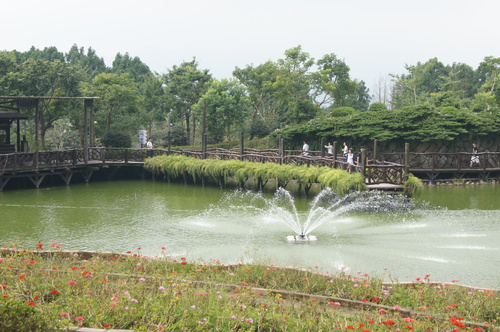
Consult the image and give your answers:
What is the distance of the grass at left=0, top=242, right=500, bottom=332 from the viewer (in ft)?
24.3

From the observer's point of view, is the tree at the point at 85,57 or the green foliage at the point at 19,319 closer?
the green foliage at the point at 19,319

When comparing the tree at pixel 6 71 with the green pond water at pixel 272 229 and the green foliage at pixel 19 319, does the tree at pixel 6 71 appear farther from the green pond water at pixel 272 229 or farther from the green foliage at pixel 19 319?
the green foliage at pixel 19 319

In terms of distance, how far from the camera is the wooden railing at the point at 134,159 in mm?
22203

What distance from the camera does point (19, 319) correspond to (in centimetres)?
650

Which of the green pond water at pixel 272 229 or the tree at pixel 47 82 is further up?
the tree at pixel 47 82

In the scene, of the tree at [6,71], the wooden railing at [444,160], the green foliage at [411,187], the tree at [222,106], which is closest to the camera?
the green foliage at [411,187]

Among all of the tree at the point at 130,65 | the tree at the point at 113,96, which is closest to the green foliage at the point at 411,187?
the tree at the point at 113,96

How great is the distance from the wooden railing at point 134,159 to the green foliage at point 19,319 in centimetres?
1654

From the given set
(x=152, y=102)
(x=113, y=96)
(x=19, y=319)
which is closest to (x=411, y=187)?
(x=19, y=319)

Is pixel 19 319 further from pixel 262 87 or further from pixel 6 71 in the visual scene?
pixel 262 87

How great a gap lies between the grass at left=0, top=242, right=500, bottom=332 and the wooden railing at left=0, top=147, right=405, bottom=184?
12.0m

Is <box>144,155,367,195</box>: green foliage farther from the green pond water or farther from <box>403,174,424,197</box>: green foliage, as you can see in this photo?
<box>403,174,424,197</box>: green foliage

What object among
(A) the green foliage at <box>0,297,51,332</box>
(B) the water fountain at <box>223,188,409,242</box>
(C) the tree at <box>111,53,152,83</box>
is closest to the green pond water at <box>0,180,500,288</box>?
(B) the water fountain at <box>223,188,409,242</box>

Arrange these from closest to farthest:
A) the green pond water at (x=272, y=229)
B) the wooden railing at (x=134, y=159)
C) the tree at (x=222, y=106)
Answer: the green pond water at (x=272, y=229) < the wooden railing at (x=134, y=159) < the tree at (x=222, y=106)
